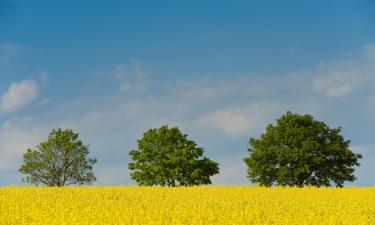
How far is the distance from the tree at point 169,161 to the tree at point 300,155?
4.05 metres

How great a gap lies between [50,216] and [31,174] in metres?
38.9

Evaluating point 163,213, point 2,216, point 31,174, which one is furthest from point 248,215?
point 31,174

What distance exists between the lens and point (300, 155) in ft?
156

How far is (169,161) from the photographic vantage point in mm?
49875

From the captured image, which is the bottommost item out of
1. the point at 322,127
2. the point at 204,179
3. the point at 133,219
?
the point at 133,219

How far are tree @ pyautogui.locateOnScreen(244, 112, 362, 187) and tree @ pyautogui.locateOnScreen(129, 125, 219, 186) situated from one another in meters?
4.05

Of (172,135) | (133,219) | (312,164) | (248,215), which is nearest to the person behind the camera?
(133,219)

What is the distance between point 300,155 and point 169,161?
10829 millimetres

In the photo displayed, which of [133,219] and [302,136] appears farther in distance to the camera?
[302,136]

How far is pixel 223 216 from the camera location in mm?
17469

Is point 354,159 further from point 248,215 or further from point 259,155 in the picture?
point 248,215

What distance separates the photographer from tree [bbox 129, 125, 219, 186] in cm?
4959

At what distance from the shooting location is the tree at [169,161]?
4959 centimetres

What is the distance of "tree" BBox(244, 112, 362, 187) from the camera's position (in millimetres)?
48031
